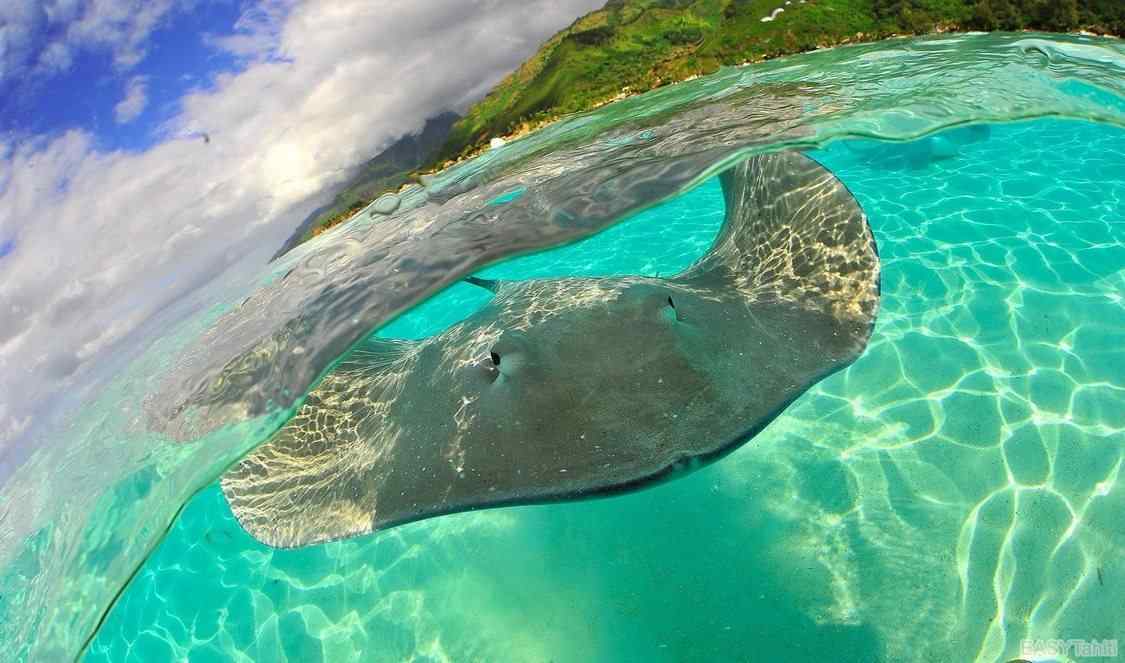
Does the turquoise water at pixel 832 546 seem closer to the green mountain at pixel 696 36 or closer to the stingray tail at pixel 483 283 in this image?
the stingray tail at pixel 483 283

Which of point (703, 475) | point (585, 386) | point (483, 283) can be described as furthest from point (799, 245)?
point (483, 283)

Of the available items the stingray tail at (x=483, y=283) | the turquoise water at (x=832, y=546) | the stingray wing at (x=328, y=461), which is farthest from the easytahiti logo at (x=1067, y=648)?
the stingray tail at (x=483, y=283)

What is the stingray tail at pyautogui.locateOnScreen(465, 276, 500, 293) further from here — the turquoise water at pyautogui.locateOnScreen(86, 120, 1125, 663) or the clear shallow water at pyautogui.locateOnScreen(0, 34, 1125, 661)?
the turquoise water at pyautogui.locateOnScreen(86, 120, 1125, 663)

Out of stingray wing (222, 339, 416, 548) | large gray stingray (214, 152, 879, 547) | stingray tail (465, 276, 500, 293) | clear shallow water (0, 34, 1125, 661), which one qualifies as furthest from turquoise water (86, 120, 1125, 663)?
stingray tail (465, 276, 500, 293)

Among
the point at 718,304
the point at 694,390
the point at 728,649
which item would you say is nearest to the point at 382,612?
the point at 728,649

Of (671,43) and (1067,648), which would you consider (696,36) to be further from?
(1067,648)
